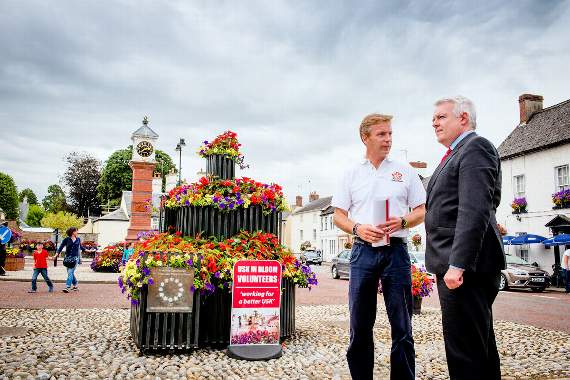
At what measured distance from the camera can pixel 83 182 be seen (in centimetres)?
6794

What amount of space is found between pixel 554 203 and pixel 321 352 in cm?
2013

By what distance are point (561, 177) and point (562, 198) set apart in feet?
5.09

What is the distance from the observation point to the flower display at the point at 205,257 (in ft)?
18.4

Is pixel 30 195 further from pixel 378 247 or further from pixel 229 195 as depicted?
pixel 378 247

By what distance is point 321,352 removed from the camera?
Result: 5.93 metres

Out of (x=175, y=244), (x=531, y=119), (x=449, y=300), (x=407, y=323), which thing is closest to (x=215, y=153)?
(x=175, y=244)

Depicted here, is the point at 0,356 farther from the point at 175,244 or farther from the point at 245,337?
the point at 245,337

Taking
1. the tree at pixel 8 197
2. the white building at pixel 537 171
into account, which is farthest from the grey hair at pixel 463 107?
the tree at pixel 8 197

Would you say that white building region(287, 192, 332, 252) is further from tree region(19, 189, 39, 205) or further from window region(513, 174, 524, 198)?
tree region(19, 189, 39, 205)

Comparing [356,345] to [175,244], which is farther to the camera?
[175,244]

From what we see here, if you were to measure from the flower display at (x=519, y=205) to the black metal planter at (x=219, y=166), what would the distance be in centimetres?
2154

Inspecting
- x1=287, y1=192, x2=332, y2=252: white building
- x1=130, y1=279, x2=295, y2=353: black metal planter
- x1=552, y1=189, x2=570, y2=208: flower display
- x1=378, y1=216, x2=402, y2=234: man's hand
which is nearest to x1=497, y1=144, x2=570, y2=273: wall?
x1=552, y1=189, x2=570, y2=208: flower display

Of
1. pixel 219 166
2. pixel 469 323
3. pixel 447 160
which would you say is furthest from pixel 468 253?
pixel 219 166

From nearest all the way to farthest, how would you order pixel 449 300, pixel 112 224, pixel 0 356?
pixel 449 300 < pixel 0 356 < pixel 112 224
